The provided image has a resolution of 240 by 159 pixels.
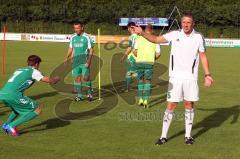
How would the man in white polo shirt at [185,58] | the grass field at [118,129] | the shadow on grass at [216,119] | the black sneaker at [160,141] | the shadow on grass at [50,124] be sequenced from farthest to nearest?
the shadow on grass at [216,119], the shadow on grass at [50,124], the black sneaker at [160,141], the man in white polo shirt at [185,58], the grass field at [118,129]

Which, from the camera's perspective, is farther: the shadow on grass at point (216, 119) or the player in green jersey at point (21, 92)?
the shadow on grass at point (216, 119)

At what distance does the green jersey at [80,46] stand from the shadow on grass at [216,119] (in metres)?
3.54

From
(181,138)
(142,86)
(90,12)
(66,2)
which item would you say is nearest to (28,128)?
(181,138)

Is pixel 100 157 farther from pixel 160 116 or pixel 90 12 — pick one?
pixel 90 12

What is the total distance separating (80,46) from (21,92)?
4263mm

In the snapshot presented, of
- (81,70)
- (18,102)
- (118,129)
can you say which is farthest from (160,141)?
(81,70)

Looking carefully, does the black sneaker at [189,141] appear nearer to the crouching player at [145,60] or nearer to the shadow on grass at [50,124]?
the shadow on grass at [50,124]

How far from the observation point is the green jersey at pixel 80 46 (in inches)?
516

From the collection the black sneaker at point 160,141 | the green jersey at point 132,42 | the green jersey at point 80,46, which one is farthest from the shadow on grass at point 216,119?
the green jersey at point 80,46

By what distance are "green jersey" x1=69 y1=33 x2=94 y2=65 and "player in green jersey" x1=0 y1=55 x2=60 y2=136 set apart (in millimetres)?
4029

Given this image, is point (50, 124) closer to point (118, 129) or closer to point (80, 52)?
point (118, 129)

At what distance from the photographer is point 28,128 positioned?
9.95 meters

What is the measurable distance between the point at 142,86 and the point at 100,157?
17.2ft

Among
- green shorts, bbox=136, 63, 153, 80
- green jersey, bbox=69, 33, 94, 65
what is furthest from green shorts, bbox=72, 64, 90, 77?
green shorts, bbox=136, 63, 153, 80
